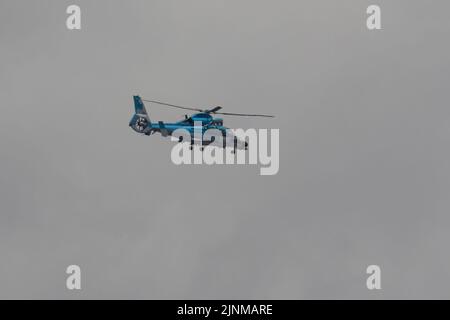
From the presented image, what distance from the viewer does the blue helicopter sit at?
612 ft

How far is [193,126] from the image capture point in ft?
621

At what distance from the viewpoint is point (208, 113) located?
631ft

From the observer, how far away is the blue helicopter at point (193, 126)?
186 metres
